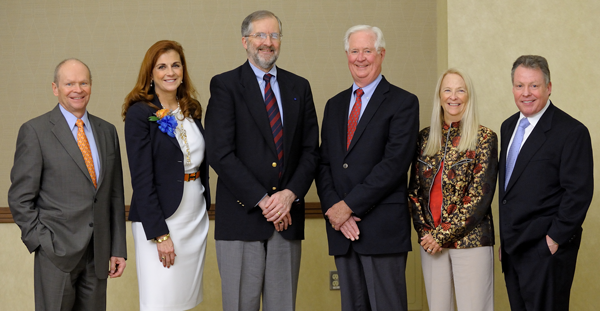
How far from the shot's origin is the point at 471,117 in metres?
2.79

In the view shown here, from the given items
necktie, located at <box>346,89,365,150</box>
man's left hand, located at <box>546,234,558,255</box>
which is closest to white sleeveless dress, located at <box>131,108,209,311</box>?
necktie, located at <box>346,89,365,150</box>

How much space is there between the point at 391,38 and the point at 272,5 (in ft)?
3.24

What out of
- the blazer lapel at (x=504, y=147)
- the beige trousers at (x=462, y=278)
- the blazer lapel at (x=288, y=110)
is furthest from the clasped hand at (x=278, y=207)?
the blazer lapel at (x=504, y=147)

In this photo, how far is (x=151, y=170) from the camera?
2.63m

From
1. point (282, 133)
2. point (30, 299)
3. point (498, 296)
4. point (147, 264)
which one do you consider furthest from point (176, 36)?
point (498, 296)

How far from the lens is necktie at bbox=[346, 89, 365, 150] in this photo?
2809 mm

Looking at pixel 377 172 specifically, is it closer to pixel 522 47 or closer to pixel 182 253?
pixel 182 253

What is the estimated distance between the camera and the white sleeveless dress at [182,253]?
2.67m

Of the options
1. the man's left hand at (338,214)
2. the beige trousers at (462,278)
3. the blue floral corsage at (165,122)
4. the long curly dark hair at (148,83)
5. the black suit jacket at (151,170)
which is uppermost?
the long curly dark hair at (148,83)

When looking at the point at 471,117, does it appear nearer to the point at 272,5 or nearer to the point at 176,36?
the point at 272,5

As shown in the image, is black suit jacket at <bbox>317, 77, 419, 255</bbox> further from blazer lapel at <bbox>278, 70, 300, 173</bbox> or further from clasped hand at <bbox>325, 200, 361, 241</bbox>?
blazer lapel at <bbox>278, 70, 300, 173</bbox>

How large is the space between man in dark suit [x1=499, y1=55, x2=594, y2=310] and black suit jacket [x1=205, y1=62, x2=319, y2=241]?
109cm

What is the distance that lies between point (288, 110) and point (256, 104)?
0.59ft

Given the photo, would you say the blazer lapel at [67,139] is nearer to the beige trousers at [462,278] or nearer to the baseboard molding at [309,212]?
the baseboard molding at [309,212]
